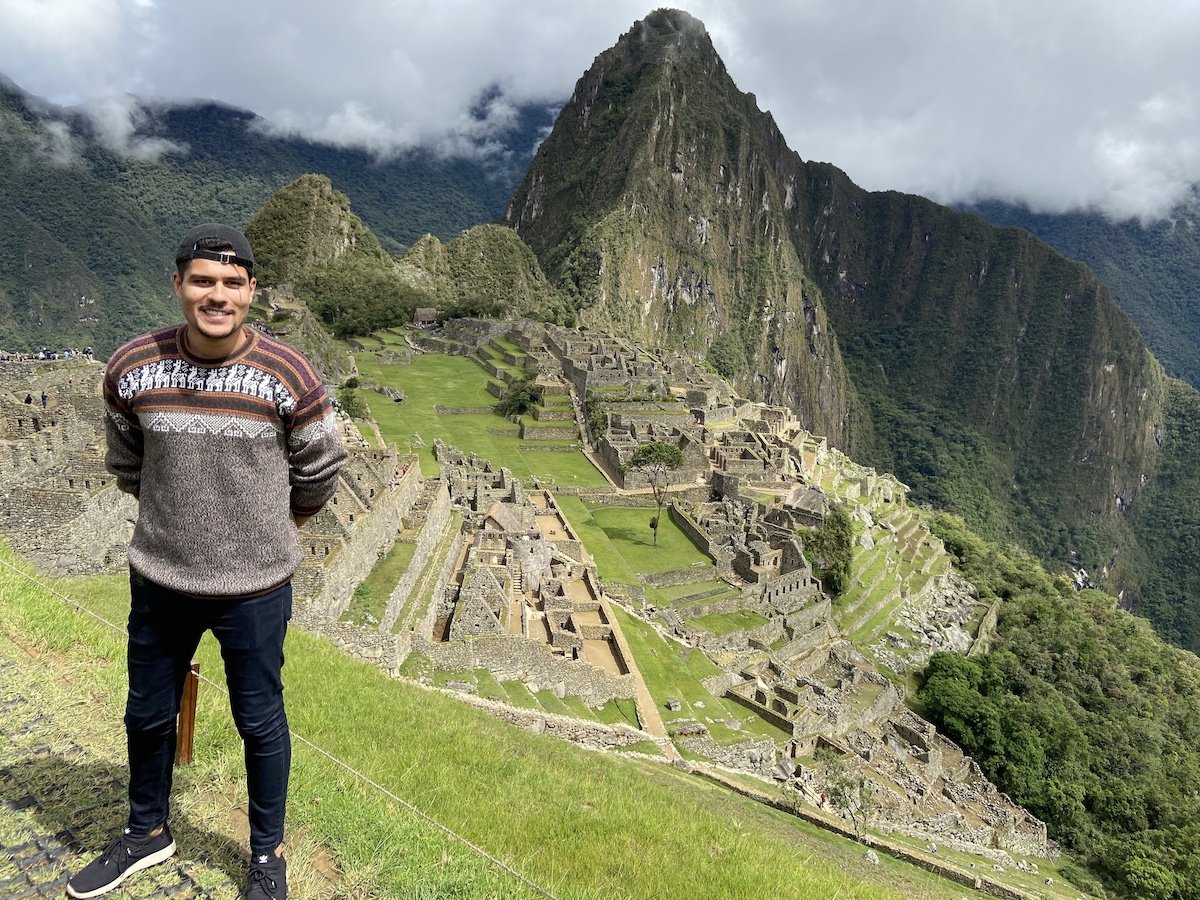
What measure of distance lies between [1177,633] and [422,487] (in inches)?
4802

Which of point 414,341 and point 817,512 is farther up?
point 414,341

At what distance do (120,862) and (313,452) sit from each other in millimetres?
2107

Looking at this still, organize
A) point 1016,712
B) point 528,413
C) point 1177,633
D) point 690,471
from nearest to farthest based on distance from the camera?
point 1016,712, point 690,471, point 528,413, point 1177,633

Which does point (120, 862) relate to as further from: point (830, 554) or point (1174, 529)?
point (1174, 529)

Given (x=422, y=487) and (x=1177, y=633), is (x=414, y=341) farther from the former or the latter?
(x=1177, y=633)

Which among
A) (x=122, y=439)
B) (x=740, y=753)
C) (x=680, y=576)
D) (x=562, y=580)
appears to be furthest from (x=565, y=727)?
(x=680, y=576)

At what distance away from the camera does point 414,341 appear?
6912 cm

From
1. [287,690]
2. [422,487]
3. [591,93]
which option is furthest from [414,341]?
[591,93]

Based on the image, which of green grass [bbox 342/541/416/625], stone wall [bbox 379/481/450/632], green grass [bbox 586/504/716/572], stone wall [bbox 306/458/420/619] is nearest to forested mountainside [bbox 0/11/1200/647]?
green grass [bbox 586/504/716/572]

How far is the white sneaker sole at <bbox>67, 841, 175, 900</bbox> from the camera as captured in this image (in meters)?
3.41

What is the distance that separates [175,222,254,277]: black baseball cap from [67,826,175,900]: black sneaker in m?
2.71

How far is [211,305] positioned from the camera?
10.7 feet

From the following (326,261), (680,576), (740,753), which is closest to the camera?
(740,753)

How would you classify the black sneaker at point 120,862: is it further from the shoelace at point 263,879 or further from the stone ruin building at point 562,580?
the stone ruin building at point 562,580
